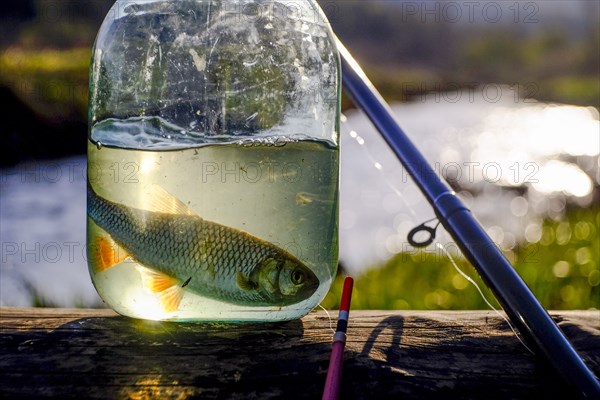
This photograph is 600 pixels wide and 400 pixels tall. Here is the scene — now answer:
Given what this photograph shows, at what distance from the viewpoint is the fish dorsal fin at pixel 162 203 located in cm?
136

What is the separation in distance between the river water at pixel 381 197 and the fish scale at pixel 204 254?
57cm

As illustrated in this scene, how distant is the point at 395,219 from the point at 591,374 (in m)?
5.39

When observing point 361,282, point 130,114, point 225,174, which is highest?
point 130,114

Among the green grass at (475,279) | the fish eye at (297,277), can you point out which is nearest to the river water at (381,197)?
the green grass at (475,279)

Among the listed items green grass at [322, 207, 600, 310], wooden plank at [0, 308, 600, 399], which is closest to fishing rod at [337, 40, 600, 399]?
wooden plank at [0, 308, 600, 399]

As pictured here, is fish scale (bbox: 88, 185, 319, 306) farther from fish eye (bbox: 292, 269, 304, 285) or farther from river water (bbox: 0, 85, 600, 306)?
river water (bbox: 0, 85, 600, 306)

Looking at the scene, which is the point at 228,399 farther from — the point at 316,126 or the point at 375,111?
the point at 375,111

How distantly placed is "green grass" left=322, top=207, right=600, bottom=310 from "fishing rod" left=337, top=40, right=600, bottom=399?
134 cm

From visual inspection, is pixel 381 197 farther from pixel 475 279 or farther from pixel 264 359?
pixel 264 359

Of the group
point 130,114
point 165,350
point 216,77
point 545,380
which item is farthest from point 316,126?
point 545,380

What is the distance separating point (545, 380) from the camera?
4.35ft

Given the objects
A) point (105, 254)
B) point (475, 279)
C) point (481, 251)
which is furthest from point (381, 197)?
point (105, 254)

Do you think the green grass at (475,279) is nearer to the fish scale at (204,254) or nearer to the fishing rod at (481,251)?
the fishing rod at (481,251)

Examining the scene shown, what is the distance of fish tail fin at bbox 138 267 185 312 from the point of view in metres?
1.36
